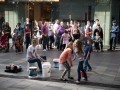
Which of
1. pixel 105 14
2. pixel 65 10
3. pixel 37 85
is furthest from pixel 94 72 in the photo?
pixel 65 10

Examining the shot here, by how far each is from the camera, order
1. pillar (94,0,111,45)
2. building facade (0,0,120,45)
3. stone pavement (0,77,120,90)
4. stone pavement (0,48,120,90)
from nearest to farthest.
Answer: stone pavement (0,77,120,90) → stone pavement (0,48,120,90) → pillar (94,0,111,45) → building facade (0,0,120,45)

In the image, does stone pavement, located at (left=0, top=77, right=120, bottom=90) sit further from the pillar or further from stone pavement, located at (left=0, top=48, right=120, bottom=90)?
the pillar

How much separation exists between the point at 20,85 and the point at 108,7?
1361 cm

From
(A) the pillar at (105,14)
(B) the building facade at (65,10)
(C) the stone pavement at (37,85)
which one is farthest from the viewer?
(B) the building facade at (65,10)

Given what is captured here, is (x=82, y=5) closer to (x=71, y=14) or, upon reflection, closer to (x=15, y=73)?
(x=71, y=14)

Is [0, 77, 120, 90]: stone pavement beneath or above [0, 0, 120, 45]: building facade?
beneath

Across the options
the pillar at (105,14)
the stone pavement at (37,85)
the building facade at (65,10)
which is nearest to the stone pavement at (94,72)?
the stone pavement at (37,85)

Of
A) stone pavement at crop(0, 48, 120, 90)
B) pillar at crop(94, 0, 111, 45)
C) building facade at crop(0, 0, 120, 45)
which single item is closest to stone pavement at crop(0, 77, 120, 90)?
stone pavement at crop(0, 48, 120, 90)

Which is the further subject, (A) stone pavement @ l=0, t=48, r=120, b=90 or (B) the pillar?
(B) the pillar

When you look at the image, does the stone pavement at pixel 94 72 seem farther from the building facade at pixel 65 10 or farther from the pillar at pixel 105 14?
the building facade at pixel 65 10

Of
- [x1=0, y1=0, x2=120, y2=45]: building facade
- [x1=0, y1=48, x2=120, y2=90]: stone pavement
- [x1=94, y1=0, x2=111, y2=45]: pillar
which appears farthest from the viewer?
[x1=0, y1=0, x2=120, y2=45]: building facade

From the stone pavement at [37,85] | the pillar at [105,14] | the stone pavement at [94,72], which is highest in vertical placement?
the pillar at [105,14]

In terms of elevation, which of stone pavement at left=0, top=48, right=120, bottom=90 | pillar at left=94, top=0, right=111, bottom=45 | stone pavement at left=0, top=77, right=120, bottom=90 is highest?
pillar at left=94, top=0, right=111, bottom=45

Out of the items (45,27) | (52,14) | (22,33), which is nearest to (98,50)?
(45,27)
